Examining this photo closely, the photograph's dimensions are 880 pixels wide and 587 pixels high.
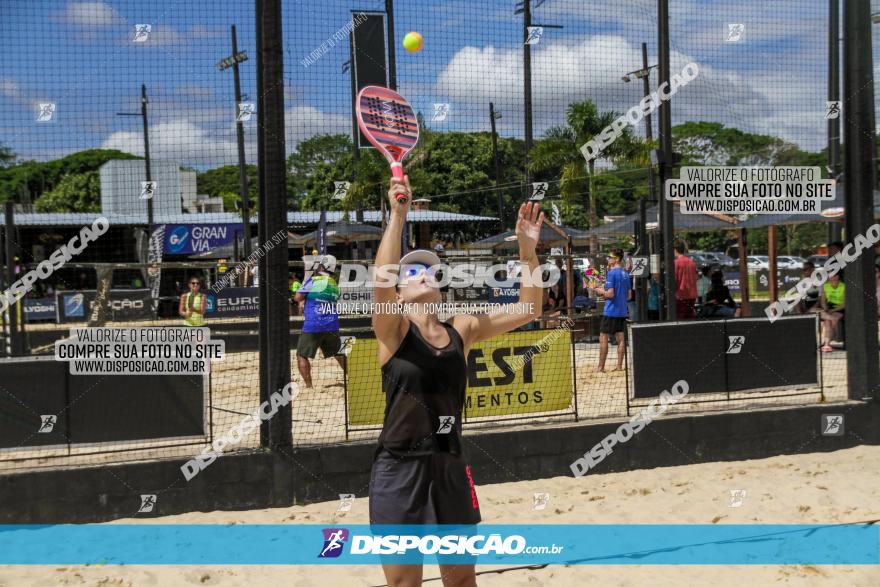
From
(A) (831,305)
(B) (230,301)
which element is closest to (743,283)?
(A) (831,305)

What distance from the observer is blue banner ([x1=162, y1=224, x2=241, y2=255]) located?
23.4 metres

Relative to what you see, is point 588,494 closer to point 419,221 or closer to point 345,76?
point 345,76

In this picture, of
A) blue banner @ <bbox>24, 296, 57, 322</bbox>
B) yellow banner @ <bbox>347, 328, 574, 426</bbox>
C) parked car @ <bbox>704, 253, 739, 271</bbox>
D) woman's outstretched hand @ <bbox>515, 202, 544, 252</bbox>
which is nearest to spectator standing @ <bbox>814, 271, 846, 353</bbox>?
yellow banner @ <bbox>347, 328, 574, 426</bbox>

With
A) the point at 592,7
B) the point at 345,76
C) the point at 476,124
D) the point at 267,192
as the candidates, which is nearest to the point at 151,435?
the point at 267,192

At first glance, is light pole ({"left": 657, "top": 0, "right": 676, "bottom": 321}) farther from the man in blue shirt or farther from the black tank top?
the black tank top

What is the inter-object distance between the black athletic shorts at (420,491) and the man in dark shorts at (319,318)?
6.18 m

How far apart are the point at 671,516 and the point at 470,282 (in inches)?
362

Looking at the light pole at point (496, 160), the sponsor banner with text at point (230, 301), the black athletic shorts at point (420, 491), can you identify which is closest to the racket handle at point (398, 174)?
the black athletic shorts at point (420, 491)

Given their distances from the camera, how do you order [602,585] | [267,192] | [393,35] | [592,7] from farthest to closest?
[592,7] < [393,35] < [267,192] < [602,585]

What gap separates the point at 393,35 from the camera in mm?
6961

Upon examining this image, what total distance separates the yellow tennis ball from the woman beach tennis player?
423 cm

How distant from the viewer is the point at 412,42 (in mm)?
6898

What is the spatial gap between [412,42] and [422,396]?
4.64m

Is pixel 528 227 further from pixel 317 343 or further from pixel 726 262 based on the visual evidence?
pixel 726 262
